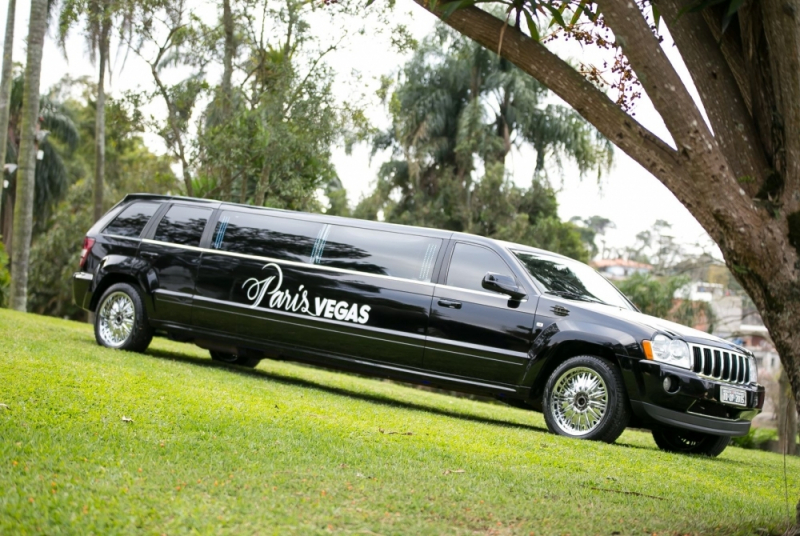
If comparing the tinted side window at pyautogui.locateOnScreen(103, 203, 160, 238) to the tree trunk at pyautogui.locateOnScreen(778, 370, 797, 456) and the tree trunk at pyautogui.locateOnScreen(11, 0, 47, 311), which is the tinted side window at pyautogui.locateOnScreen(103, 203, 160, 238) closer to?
the tree trunk at pyautogui.locateOnScreen(778, 370, 797, 456)

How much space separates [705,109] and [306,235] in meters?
5.50

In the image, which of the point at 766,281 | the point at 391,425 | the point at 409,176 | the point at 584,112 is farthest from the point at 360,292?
the point at 409,176

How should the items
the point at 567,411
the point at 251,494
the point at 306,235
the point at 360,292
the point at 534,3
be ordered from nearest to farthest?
1. the point at 251,494
2. the point at 534,3
3. the point at 567,411
4. the point at 360,292
5. the point at 306,235

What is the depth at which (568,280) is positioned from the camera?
9070 millimetres

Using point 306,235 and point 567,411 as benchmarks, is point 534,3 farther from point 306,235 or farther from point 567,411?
point 306,235

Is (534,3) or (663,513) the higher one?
(534,3)

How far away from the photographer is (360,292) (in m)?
9.41

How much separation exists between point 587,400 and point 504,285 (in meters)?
1.32

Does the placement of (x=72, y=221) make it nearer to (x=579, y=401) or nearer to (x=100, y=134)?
(x=100, y=134)

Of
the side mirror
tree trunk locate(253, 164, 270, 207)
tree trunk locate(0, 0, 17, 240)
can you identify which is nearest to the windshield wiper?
the side mirror

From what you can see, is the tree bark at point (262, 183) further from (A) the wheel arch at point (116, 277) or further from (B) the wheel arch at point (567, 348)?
(B) the wheel arch at point (567, 348)

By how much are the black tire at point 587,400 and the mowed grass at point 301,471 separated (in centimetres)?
35

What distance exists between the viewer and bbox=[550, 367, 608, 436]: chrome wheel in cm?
810

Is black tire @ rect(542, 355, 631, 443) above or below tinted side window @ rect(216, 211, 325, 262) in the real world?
below
